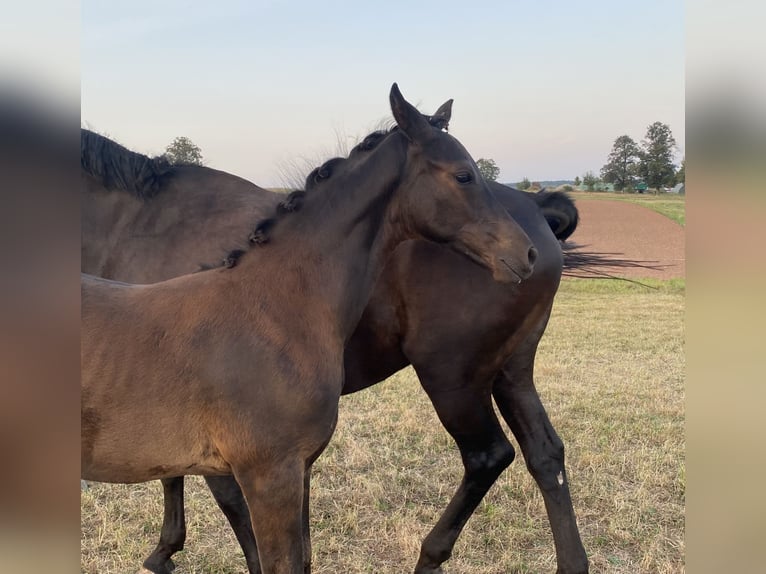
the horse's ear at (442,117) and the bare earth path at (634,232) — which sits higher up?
the bare earth path at (634,232)

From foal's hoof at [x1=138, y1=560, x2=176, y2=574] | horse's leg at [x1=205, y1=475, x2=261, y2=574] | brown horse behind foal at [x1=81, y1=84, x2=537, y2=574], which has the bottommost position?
foal's hoof at [x1=138, y1=560, x2=176, y2=574]

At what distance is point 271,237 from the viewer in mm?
2281

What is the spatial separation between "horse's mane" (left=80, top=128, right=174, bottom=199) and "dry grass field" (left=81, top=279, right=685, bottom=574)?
6.25 feet

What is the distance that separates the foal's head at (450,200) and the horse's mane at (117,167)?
4.75 ft

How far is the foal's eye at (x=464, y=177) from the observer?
2.21 m

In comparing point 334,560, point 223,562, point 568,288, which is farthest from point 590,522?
point 568,288

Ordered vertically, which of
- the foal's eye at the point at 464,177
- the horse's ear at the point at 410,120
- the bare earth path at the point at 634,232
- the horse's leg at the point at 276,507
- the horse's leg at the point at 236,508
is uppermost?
the bare earth path at the point at 634,232

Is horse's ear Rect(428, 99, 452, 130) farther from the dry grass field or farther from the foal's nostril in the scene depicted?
the dry grass field

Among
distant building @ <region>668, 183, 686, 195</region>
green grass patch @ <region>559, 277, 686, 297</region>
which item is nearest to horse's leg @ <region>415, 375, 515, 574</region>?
distant building @ <region>668, 183, 686, 195</region>

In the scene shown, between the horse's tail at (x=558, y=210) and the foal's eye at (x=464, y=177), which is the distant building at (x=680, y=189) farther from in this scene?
the horse's tail at (x=558, y=210)

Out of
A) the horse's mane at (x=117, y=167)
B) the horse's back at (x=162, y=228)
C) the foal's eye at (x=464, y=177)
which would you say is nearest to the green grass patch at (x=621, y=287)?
the horse's back at (x=162, y=228)

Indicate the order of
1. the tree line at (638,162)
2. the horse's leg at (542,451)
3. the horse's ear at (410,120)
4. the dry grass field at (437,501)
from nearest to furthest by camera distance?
the horse's ear at (410,120), the horse's leg at (542,451), the dry grass field at (437,501), the tree line at (638,162)

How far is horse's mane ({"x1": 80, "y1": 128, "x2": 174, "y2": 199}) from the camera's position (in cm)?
310

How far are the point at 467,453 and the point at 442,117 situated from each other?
1.72 meters
